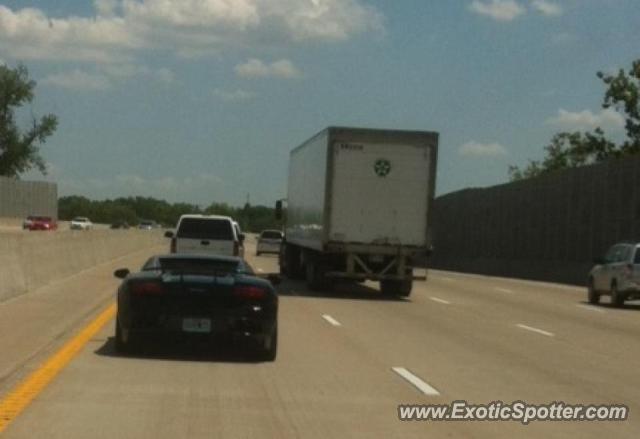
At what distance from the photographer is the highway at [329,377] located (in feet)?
35.1

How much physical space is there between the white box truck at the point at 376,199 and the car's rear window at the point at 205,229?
372 centimetres

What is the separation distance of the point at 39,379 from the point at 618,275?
22.9 meters

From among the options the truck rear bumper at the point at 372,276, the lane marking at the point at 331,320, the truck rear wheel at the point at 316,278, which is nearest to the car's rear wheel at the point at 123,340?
the lane marking at the point at 331,320

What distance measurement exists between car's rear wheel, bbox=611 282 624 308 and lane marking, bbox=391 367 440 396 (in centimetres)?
1933

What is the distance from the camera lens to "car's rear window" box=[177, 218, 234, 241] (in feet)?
116

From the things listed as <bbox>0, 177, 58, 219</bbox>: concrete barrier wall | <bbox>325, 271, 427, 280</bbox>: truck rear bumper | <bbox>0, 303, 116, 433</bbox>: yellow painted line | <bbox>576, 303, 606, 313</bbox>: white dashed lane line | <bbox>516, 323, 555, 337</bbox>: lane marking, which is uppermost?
<bbox>0, 177, 58, 219</bbox>: concrete barrier wall

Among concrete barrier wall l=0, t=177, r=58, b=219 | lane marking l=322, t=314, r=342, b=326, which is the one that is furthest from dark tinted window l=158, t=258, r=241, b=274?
concrete barrier wall l=0, t=177, r=58, b=219

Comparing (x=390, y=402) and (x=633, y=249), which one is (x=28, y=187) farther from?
(x=390, y=402)

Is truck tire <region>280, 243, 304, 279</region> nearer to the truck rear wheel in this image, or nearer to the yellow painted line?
the truck rear wheel

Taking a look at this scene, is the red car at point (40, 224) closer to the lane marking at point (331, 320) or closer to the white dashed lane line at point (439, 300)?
the white dashed lane line at point (439, 300)

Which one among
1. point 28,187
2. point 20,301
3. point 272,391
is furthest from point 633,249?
point 28,187

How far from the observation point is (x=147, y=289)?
15258 millimetres

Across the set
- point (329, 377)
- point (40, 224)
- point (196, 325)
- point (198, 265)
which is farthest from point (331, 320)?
point (40, 224)

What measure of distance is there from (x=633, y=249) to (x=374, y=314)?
1030 cm
